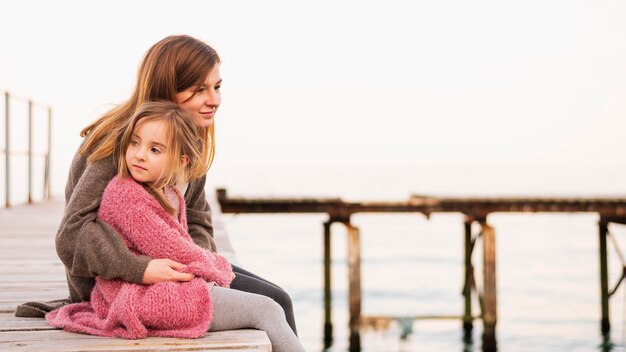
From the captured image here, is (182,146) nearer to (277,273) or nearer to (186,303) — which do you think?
(186,303)

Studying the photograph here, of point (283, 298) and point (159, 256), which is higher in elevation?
point (159, 256)

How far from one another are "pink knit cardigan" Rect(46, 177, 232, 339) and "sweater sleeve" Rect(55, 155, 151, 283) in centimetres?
4

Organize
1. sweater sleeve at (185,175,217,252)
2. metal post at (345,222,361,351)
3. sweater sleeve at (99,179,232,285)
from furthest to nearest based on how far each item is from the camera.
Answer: metal post at (345,222,361,351), sweater sleeve at (185,175,217,252), sweater sleeve at (99,179,232,285)

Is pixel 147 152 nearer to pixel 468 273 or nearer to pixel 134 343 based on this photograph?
pixel 134 343

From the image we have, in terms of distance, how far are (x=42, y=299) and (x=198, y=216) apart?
816mm

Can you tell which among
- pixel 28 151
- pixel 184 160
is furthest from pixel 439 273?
pixel 184 160

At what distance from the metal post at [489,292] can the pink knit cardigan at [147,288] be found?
25.8ft

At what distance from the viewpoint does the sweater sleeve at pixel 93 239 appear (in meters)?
2.45

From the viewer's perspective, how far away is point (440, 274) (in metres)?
24.4

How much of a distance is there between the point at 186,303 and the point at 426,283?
2024 centimetres

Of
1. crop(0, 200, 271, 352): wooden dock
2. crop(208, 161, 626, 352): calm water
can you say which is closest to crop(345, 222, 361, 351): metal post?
crop(208, 161, 626, 352): calm water

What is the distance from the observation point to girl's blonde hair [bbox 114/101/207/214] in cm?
254

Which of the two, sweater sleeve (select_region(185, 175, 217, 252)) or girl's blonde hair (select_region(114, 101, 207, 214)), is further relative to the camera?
sweater sleeve (select_region(185, 175, 217, 252))

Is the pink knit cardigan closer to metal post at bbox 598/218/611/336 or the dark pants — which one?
the dark pants
